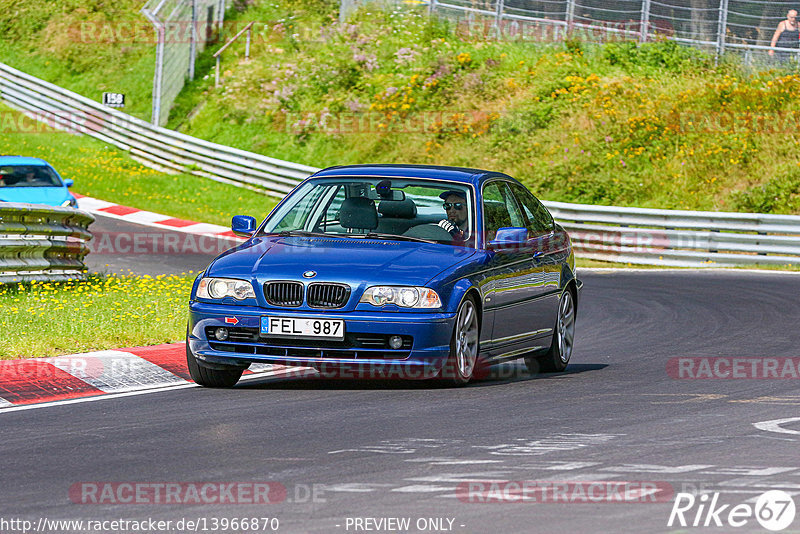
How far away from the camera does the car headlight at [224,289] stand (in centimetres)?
905

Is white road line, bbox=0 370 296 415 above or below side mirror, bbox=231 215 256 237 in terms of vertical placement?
below

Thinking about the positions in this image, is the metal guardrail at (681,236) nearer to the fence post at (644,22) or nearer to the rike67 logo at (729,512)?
the fence post at (644,22)

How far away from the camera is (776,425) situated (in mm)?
7914

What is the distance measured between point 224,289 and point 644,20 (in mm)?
26945

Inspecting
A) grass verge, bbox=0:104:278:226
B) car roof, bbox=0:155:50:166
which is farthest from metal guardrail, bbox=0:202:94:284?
grass verge, bbox=0:104:278:226

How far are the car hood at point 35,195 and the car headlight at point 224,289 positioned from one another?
1355cm

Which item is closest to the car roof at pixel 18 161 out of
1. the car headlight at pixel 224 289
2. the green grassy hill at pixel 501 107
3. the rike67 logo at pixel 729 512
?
the green grassy hill at pixel 501 107

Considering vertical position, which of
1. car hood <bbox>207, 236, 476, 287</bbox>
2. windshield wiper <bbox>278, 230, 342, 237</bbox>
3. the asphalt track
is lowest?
the asphalt track

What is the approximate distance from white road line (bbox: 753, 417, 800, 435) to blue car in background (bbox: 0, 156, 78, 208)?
1590cm

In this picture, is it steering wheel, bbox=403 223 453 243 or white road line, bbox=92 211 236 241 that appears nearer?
steering wheel, bbox=403 223 453 243

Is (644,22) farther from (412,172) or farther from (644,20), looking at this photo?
(412,172)

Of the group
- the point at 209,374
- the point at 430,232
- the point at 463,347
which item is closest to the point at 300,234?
the point at 430,232

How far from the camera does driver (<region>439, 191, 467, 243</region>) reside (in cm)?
999
